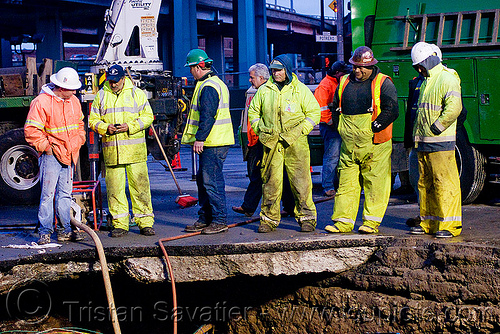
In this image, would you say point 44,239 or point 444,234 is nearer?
point 444,234

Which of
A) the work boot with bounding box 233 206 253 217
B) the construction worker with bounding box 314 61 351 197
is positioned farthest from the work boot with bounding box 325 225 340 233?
the construction worker with bounding box 314 61 351 197

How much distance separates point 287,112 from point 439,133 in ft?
5.22

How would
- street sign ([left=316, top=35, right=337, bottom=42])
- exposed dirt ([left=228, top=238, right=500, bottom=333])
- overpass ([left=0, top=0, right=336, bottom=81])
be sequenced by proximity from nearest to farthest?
exposed dirt ([left=228, top=238, right=500, bottom=333])
street sign ([left=316, top=35, right=337, bottom=42])
overpass ([left=0, top=0, right=336, bottom=81])

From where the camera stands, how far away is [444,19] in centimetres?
812

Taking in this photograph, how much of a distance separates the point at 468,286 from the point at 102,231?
13.5ft

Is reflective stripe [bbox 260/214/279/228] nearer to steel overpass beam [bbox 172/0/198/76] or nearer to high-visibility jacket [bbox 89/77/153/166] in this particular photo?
high-visibility jacket [bbox 89/77/153/166]

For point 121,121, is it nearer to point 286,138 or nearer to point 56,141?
point 56,141

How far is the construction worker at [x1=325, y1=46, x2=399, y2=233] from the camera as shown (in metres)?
6.40

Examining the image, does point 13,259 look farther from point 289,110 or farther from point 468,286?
point 468,286

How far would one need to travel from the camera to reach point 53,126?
6.60 meters

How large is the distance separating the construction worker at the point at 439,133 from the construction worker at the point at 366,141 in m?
0.34

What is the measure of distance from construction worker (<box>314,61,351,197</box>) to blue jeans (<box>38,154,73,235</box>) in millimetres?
4057

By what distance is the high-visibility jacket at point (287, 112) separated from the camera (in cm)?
668

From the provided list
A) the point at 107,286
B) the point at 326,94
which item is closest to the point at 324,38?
the point at 326,94
